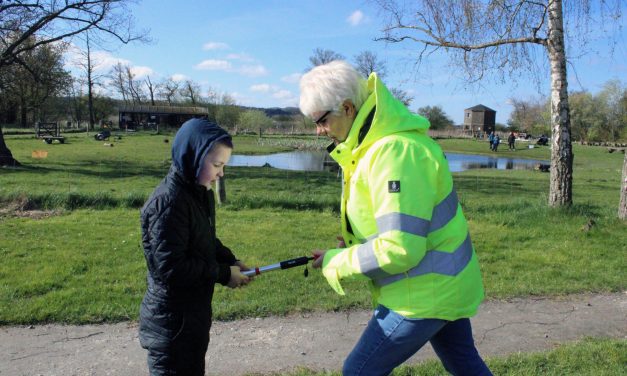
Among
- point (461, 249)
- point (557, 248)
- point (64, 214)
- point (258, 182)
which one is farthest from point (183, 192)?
point (258, 182)

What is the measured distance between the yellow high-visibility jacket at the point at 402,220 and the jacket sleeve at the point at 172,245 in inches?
28.5

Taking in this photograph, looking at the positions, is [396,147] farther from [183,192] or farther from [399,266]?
[183,192]

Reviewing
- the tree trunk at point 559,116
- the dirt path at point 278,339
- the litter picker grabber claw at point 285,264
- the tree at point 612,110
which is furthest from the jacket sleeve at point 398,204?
the tree at point 612,110

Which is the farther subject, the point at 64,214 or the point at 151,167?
the point at 151,167

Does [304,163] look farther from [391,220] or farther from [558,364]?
[391,220]

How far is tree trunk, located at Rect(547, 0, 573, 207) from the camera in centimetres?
988

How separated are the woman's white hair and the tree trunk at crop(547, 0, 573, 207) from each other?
8.89 m

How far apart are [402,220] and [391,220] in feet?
0.15

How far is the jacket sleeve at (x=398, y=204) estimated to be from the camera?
6.74 ft

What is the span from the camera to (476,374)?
2.63 m

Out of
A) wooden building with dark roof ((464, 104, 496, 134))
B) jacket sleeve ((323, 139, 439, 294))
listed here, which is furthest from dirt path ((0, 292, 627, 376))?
wooden building with dark roof ((464, 104, 496, 134))

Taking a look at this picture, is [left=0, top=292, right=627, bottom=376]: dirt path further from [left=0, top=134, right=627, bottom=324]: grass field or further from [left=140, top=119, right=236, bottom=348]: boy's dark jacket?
[left=140, top=119, right=236, bottom=348]: boy's dark jacket

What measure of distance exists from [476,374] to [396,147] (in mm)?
1360

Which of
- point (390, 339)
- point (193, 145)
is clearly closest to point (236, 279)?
point (193, 145)
